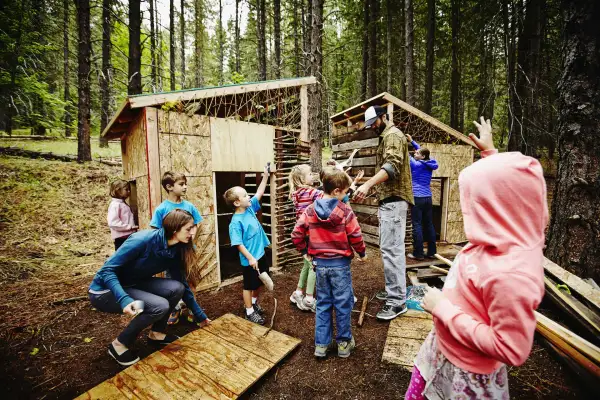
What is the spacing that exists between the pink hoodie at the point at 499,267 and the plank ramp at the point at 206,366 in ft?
7.71

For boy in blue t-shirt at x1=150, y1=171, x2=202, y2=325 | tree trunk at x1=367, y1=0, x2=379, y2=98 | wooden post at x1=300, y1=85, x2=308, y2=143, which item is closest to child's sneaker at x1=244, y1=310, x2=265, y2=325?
boy in blue t-shirt at x1=150, y1=171, x2=202, y2=325

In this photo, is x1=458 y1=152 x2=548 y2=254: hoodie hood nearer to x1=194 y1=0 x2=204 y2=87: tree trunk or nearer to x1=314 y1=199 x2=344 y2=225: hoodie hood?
x1=314 y1=199 x2=344 y2=225: hoodie hood

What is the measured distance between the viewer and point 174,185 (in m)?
4.23

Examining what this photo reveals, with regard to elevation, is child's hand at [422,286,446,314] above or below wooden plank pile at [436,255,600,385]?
above

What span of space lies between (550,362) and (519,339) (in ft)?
9.22

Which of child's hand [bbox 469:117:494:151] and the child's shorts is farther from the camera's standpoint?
the child's shorts

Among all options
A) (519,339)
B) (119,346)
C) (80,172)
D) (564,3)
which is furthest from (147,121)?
(80,172)

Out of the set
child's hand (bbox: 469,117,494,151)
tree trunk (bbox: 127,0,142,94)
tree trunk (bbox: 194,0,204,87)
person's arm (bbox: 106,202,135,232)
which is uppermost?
tree trunk (bbox: 194,0,204,87)

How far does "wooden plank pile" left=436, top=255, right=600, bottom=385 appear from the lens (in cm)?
211

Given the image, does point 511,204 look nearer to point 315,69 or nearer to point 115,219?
point 115,219

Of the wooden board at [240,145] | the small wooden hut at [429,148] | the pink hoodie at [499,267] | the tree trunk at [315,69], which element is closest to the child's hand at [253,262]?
the wooden board at [240,145]

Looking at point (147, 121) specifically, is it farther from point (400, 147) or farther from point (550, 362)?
point (550, 362)

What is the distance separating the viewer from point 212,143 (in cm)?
521

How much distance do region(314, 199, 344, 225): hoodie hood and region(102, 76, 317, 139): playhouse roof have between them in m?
3.40
